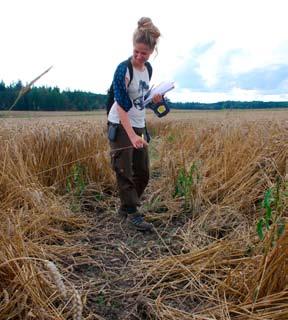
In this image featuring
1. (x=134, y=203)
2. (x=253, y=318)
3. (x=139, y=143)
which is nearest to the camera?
(x=253, y=318)

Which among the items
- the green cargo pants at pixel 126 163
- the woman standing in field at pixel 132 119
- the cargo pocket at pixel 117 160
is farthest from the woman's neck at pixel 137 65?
the cargo pocket at pixel 117 160

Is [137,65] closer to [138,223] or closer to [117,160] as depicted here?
[117,160]

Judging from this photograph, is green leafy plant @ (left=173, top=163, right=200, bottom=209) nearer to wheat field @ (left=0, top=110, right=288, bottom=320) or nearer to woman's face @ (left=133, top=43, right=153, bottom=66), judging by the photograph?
wheat field @ (left=0, top=110, right=288, bottom=320)

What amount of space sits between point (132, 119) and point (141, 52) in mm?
505

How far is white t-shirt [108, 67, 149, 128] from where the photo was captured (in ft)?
9.71

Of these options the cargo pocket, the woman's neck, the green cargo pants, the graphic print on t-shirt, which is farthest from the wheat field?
the woman's neck

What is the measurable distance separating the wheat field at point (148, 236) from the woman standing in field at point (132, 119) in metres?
0.26

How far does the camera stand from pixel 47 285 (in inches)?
67.2

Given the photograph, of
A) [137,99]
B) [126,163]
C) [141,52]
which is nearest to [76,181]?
[126,163]

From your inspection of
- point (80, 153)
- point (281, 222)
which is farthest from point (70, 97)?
point (281, 222)

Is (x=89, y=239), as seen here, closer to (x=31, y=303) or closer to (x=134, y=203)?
(x=134, y=203)

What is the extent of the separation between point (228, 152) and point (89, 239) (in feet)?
5.81

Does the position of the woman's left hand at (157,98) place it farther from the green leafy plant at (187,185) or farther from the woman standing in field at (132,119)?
the green leafy plant at (187,185)

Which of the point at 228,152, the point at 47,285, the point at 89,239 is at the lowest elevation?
the point at 89,239
